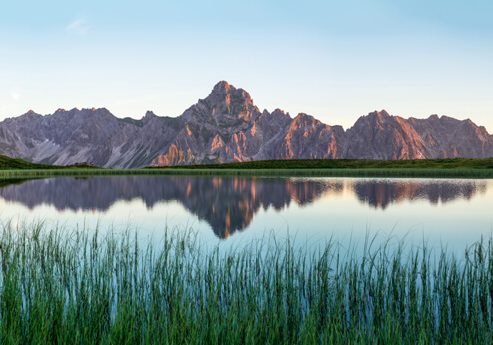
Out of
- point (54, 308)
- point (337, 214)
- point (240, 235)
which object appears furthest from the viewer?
point (337, 214)

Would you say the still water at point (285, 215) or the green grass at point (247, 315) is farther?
the still water at point (285, 215)

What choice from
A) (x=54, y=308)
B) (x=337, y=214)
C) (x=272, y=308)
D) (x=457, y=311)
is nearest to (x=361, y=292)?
(x=457, y=311)

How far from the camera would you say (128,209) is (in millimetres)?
49344

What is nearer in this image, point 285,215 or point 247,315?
point 247,315

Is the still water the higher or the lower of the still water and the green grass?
the lower

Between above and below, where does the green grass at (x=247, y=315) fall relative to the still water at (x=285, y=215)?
above

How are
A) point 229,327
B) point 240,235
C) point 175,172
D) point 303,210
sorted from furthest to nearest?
1. point 175,172
2. point 303,210
3. point 240,235
4. point 229,327

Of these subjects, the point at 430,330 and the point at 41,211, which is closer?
the point at 430,330

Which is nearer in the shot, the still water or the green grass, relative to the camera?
the green grass

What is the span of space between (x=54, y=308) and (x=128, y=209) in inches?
1539

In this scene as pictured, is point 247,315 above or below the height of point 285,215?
above

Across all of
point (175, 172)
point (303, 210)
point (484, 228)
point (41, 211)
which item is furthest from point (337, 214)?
point (175, 172)

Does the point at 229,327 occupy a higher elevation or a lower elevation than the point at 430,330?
higher

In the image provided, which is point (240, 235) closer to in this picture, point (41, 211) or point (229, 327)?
point (229, 327)
